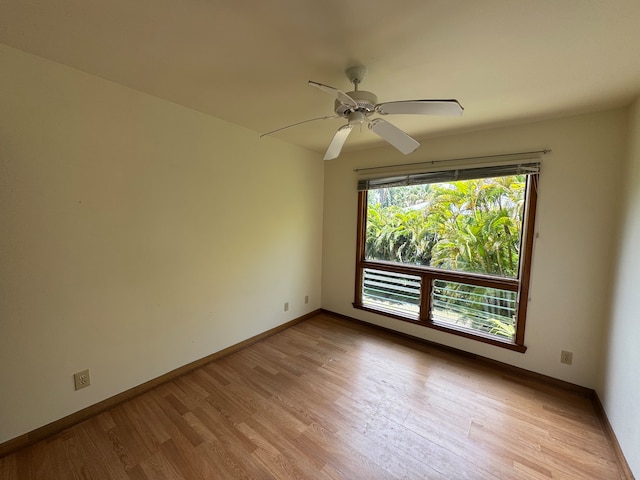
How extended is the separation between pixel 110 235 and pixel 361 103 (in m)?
1.90

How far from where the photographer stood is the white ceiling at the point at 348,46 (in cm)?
112

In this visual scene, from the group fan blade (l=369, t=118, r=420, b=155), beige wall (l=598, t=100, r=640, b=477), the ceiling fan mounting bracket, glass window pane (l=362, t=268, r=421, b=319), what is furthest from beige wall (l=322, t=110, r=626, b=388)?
the ceiling fan mounting bracket

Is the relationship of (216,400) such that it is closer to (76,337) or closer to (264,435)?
(264,435)

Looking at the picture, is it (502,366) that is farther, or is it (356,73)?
(502,366)

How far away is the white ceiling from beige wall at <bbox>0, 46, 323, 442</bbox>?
0.87ft

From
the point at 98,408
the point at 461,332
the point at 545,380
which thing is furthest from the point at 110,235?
the point at 545,380

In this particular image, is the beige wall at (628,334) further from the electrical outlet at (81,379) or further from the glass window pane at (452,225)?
the electrical outlet at (81,379)

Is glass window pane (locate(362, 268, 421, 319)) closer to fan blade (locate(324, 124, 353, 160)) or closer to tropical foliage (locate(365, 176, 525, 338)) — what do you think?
tropical foliage (locate(365, 176, 525, 338))

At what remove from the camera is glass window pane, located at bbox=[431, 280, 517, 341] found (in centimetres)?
252

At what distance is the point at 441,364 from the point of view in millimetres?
2547

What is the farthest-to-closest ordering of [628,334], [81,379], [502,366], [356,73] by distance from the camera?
[502,366] → [81,379] → [628,334] → [356,73]

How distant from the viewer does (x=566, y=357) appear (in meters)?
2.21

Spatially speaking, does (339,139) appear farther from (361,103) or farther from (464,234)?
(464,234)

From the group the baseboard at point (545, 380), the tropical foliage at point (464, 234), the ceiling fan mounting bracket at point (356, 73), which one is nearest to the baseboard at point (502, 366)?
the baseboard at point (545, 380)
